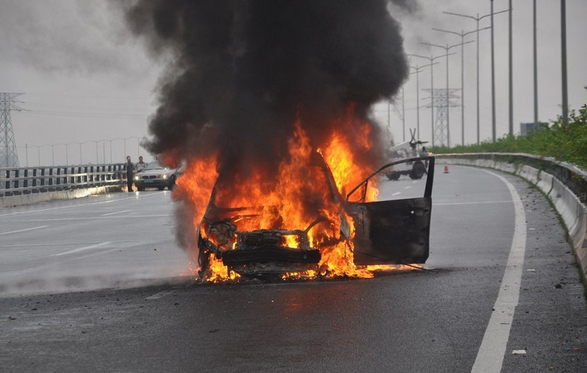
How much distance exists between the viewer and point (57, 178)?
158 feet

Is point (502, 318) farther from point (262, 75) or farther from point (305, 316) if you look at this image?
point (262, 75)

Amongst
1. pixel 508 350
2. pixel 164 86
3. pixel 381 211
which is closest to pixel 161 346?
pixel 508 350

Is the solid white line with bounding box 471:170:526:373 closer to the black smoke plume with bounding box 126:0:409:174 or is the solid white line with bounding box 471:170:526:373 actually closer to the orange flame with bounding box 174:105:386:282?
the orange flame with bounding box 174:105:386:282

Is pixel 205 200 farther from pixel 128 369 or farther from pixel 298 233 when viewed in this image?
pixel 128 369

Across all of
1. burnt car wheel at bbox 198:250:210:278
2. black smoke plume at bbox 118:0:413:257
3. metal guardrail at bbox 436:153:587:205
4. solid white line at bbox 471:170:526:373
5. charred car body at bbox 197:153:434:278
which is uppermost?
black smoke plume at bbox 118:0:413:257

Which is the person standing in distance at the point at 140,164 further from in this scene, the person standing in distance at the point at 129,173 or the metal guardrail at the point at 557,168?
the metal guardrail at the point at 557,168

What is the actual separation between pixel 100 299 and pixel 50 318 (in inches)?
51.2

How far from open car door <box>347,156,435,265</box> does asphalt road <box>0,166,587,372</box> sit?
0.24m

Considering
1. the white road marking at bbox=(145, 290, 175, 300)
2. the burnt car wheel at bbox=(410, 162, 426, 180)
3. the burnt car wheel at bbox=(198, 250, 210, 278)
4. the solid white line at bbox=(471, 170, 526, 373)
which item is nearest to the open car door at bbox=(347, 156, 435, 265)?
the solid white line at bbox=(471, 170, 526, 373)

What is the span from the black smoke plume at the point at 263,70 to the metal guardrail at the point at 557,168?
388cm

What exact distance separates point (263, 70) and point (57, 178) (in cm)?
3610

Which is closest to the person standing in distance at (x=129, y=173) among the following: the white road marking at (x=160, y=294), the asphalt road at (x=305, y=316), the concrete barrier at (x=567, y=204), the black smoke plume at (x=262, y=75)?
the concrete barrier at (x=567, y=204)

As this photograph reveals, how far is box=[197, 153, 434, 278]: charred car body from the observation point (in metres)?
11.5

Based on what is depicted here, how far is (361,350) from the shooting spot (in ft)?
24.9
